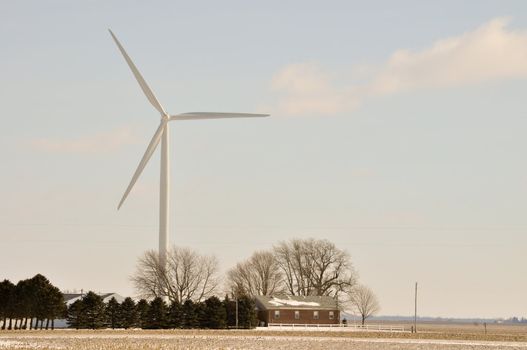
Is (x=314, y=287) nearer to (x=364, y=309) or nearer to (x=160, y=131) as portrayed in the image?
(x=364, y=309)

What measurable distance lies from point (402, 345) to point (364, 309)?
7990cm

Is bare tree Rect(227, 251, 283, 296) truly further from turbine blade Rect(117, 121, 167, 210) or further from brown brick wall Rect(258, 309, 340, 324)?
turbine blade Rect(117, 121, 167, 210)

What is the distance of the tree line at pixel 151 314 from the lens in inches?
4377

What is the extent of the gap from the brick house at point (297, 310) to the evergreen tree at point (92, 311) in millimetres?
26342

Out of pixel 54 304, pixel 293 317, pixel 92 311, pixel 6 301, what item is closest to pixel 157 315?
pixel 92 311

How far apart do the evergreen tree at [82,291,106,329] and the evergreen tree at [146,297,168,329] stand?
5611 millimetres

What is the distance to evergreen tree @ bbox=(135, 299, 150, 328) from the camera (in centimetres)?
11314

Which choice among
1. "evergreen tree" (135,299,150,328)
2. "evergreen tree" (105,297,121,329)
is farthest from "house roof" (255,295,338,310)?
"evergreen tree" (105,297,121,329)

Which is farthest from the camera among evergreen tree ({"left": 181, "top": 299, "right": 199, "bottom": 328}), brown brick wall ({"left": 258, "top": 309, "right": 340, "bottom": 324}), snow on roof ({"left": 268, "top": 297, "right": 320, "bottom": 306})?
snow on roof ({"left": 268, "top": 297, "right": 320, "bottom": 306})

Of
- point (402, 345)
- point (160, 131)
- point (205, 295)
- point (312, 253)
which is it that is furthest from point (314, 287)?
point (402, 345)

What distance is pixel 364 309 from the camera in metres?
154

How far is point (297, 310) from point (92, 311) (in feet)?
105

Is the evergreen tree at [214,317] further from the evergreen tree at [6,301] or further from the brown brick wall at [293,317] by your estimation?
the evergreen tree at [6,301]

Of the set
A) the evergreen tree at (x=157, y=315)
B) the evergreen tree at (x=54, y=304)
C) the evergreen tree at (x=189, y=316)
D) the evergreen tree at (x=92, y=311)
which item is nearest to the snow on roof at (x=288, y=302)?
the evergreen tree at (x=189, y=316)
